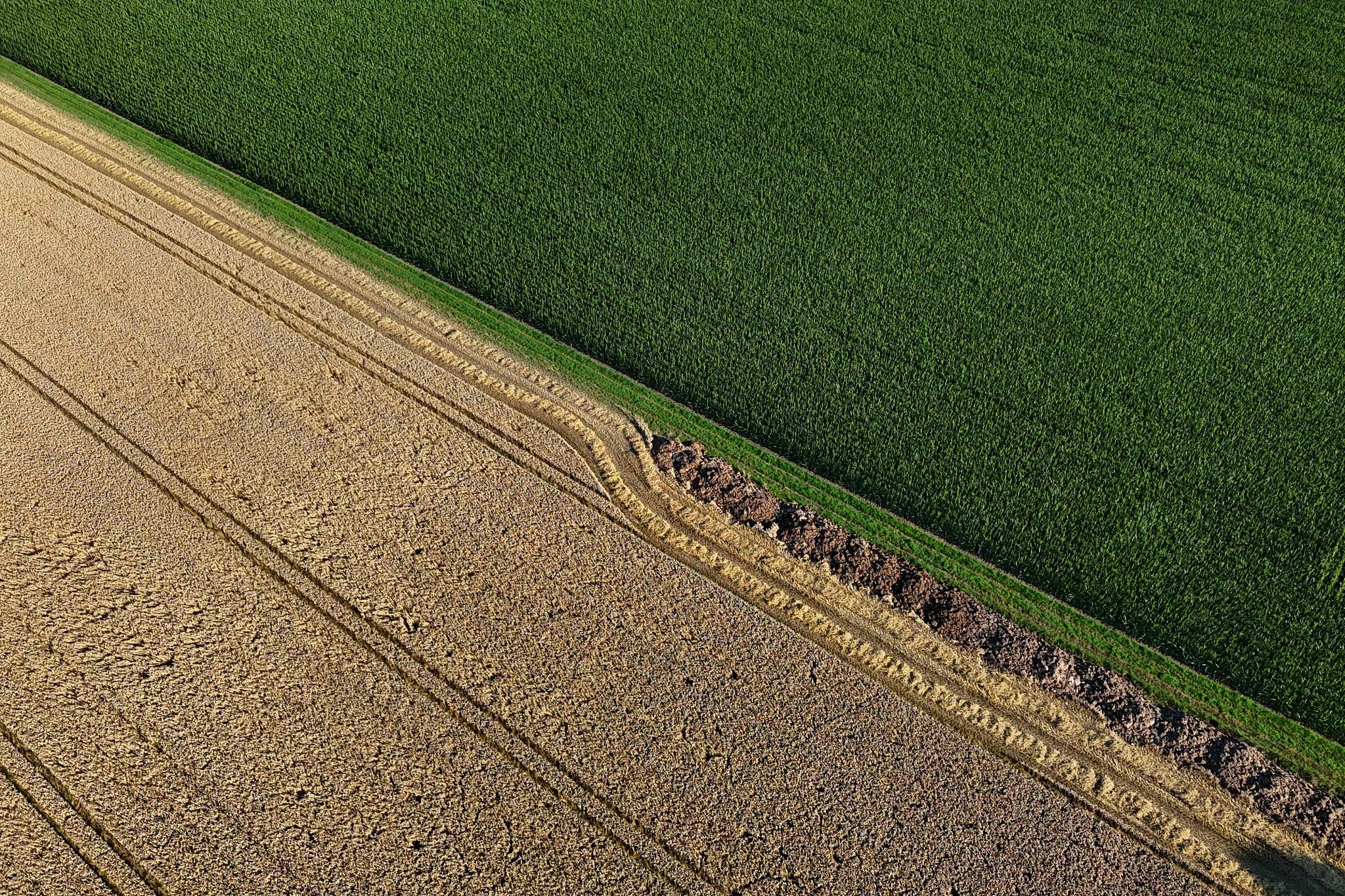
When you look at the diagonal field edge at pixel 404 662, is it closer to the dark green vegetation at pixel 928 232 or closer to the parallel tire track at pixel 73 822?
the parallel tire track at pixel 73 822

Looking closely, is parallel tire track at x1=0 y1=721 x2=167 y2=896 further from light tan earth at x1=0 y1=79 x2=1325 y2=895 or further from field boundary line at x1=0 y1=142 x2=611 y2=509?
field boundary line at x1=0 y1=142 x2=611 y2=509

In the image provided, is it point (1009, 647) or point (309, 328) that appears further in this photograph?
point (309, 328)

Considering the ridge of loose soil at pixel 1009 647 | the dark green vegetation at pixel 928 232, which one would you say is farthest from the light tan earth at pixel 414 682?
the dark green vegetation at pixel 928 232

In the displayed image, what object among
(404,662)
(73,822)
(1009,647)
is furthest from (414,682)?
(1009,647)

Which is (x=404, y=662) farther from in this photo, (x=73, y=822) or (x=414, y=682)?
(x=73, y=822)

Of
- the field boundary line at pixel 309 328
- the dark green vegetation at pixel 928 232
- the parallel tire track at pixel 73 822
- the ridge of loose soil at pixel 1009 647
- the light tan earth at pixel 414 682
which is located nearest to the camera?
the parallel tire track at pixel 73 822

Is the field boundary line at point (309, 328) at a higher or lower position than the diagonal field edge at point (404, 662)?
higher
